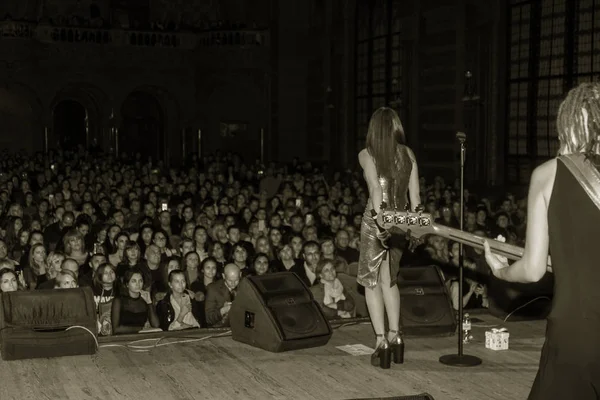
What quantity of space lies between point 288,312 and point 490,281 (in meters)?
2.68

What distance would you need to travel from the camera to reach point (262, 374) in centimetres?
605

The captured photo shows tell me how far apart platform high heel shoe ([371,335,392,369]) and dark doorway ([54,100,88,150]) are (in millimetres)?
26851

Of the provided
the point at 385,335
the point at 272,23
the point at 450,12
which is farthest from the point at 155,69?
the point at 385,335

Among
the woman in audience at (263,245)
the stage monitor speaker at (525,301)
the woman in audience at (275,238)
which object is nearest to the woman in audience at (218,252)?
the woman in audience at (263,245)

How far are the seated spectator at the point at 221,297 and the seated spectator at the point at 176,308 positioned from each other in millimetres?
211

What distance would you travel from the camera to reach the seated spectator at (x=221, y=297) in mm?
8352

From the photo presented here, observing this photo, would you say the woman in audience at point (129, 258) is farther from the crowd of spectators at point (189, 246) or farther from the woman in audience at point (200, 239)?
the woman in audience at point (200, 239)

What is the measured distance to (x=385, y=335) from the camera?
6.11m

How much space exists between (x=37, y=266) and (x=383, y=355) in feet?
16.6

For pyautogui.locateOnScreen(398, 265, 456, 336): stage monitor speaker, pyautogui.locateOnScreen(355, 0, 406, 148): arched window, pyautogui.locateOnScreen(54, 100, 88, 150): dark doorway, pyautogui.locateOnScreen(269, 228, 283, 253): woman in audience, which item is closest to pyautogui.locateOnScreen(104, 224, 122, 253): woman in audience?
pyautogui.locateOnScreen(269, 228, 283, 253): woman in audience

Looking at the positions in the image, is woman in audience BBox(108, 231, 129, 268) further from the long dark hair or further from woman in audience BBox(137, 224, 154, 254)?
the long dark hair

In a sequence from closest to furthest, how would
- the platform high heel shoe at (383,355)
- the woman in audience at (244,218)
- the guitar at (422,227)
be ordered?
the guitar at (422,227) < the platform high heel shoe at (383,355) < the woman in audience at (244,218)

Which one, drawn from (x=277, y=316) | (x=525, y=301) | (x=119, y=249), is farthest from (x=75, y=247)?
(x=525, y=301)

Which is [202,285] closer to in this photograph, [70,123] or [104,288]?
[104,288]
